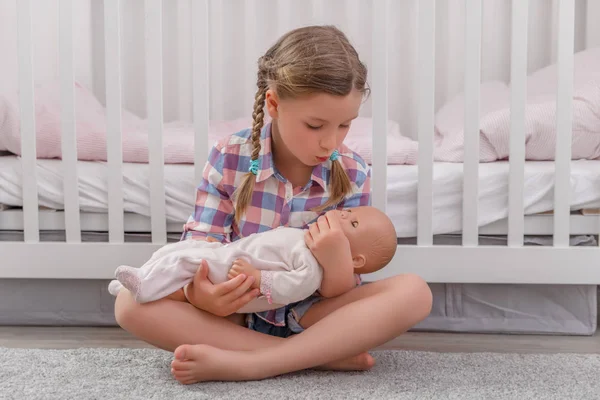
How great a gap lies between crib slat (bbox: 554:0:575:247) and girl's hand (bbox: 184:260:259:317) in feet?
2.05

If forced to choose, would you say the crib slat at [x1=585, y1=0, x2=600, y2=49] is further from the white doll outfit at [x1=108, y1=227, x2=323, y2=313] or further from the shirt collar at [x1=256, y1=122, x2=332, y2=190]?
the white doll outfit at [x1=108, y1=227, x2=323, y2=313]

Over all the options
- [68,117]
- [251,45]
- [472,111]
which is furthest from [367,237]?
[251,45]

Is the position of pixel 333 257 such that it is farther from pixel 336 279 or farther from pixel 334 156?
pixel 334 156

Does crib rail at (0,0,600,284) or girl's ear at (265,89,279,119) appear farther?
crib rail at (0,0,600,284)

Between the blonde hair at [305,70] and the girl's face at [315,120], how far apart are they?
0.01 m

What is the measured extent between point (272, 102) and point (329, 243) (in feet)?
0.79

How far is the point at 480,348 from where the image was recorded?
1349mm

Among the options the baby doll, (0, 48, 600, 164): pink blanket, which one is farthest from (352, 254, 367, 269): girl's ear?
(0, 48, 600, 164): pink blanket

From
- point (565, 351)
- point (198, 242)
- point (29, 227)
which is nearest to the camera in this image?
point (198, 242)

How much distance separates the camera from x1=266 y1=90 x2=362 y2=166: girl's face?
43.1 inches

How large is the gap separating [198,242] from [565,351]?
2.25 ft

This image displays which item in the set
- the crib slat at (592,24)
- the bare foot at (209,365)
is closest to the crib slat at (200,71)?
the bare foot at (209,365)

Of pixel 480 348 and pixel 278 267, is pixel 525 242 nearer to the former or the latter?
pixel 480 348

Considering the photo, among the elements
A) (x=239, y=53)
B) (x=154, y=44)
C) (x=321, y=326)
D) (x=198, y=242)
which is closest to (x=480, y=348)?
(x=321, y=326)
